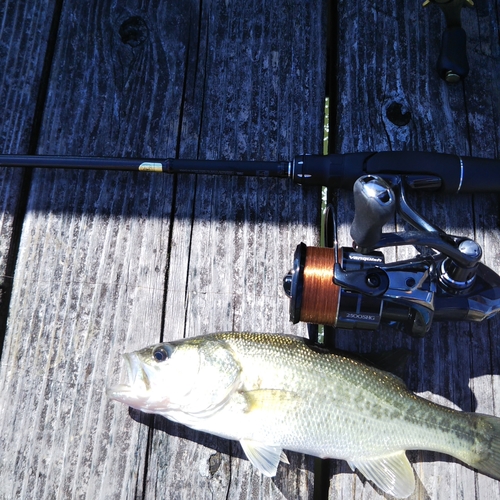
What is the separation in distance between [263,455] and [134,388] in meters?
0.62

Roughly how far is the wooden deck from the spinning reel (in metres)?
0.37

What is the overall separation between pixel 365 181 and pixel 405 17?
72.4 inches

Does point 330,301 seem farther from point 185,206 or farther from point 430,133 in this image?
point 430,133

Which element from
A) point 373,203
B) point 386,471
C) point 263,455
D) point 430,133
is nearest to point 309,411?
point 263,455

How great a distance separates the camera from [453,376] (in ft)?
7.97

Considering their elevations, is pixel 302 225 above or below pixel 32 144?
below

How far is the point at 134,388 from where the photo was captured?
7.34ft

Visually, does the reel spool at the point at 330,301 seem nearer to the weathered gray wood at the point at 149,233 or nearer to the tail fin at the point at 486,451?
the weathered gray wood at the point at 149,233

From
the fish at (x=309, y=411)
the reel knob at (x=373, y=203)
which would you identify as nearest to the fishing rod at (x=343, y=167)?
the reel knob at (x=373, y=203)

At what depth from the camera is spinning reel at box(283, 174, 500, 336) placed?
6.37 feet

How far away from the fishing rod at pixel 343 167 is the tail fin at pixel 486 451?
42.2 inches

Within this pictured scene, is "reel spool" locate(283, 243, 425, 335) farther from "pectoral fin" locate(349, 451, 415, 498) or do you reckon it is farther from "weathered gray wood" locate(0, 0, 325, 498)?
"pectoral fin" locate(349, 451, 415, 498)

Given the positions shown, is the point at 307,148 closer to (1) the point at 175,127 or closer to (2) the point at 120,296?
(1) the point at 175,127

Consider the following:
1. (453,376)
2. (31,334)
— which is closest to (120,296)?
(31,334)
